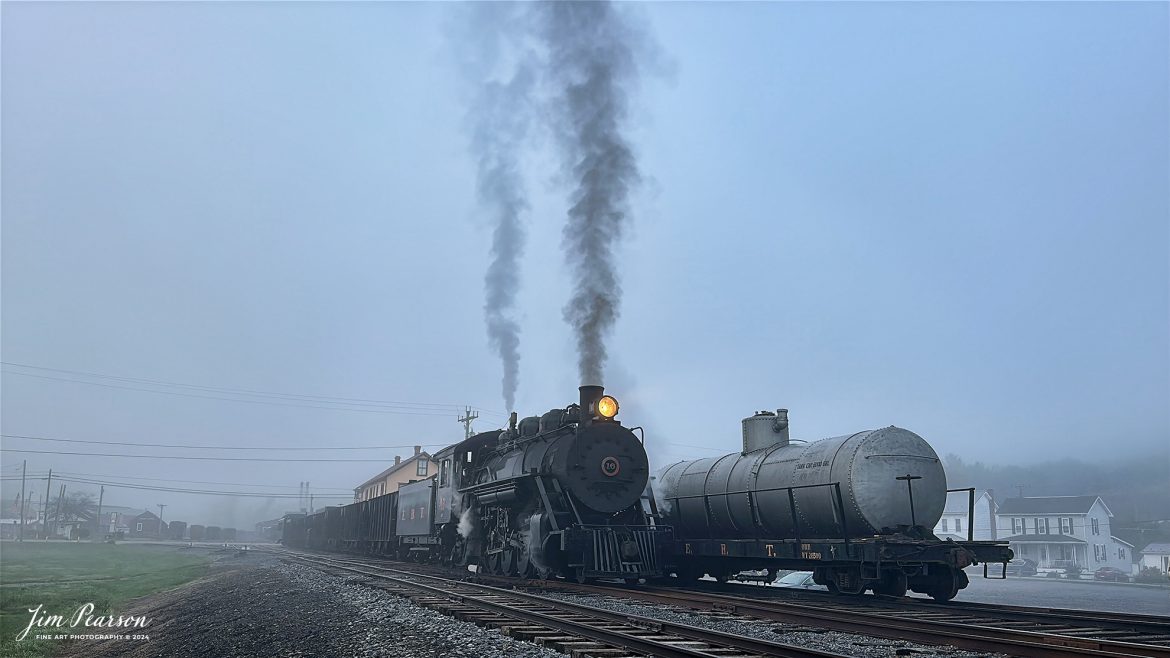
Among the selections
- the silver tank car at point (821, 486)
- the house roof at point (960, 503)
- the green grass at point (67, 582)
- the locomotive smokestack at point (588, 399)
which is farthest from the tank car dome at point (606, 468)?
the house roof at point (960, 503)

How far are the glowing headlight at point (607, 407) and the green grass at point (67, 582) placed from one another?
32.6ft

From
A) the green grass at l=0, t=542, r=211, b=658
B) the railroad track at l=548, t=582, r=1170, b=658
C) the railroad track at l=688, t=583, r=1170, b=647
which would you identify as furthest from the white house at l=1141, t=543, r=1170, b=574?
the green grass at l=0, t=542, r=211, b=658

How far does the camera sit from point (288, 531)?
235ft

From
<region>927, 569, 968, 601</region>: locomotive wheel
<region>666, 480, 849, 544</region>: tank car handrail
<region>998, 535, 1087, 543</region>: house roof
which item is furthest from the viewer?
<region>998, 535, 1087, 543</region>: house roof

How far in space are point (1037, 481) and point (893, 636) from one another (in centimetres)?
12562

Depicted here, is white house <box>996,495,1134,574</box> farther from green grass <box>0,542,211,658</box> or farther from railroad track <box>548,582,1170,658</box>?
green grass <box>0,542,211,658</box>

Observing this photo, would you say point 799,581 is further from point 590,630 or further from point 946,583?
point 590,630

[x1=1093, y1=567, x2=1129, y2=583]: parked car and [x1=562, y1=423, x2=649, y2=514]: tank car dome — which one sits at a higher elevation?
[x1=562, y1=423, x2=649, y2=514]: tank car dome

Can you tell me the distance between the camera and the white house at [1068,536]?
5319cm

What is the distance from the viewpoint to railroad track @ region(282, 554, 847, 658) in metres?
7.50

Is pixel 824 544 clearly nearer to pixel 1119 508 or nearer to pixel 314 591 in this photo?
pixel 314 591

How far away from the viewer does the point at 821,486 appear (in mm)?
14844
